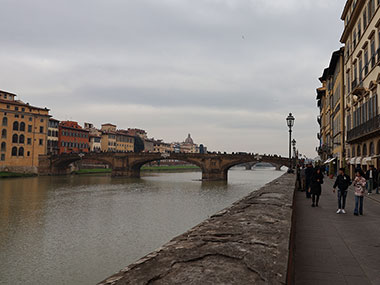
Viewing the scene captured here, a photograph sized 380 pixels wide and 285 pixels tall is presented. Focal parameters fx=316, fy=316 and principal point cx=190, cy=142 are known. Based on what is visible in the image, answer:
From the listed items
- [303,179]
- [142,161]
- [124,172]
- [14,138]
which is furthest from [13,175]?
[303,179]

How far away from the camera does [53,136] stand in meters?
79.9

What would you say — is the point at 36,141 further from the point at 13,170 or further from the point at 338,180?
the point at 338,180

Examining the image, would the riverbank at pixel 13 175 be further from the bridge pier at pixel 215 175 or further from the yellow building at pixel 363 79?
the yellow building at pixel 363 79

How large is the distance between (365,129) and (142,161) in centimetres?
5197

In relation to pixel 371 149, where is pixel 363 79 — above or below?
above

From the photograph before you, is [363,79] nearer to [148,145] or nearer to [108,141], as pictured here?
[108,141]

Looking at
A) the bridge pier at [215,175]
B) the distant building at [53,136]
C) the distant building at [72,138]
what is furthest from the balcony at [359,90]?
the distant building at [53,136]

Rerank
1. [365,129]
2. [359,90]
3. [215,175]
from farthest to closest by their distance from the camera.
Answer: [215,175]
[359,90]
[365,129]

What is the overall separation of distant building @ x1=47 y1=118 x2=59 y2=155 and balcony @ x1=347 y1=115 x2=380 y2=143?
69.6m

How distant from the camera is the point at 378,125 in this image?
2033 cm

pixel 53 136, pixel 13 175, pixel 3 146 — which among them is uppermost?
pixel 53 136

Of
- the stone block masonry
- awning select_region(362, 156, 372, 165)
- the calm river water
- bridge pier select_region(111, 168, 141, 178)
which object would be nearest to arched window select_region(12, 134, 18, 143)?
bridge pier select_region(111, 168, 141, 178)

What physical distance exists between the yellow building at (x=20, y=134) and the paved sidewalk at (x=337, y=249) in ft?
221

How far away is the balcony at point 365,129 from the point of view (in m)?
20.6
